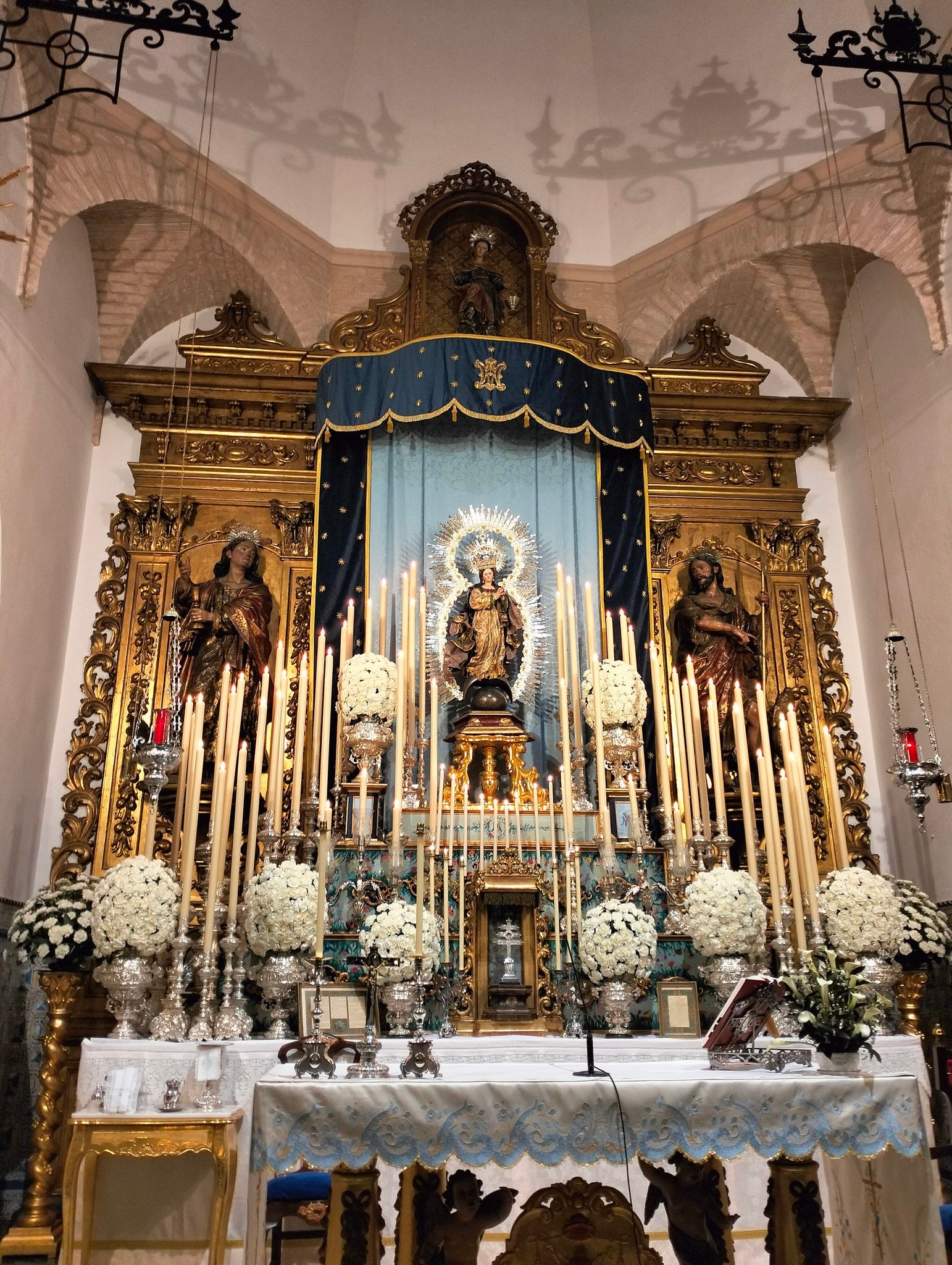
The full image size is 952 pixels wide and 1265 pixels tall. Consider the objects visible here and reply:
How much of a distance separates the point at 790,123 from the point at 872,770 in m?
5.39

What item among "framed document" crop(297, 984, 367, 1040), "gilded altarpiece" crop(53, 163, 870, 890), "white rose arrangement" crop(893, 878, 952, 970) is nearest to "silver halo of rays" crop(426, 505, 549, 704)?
"gilded altarpiece" crop(53, 163, 870, 890)

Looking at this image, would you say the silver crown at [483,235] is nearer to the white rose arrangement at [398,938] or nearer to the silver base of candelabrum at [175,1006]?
the white rose arrangement at [398,938]

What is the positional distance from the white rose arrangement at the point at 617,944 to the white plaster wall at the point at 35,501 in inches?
153

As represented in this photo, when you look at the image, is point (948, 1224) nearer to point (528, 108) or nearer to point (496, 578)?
point (496, 578)

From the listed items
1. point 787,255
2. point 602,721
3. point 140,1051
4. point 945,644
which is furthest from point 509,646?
point 787,255

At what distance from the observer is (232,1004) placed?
5.04m

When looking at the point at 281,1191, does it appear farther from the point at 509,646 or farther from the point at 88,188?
the point at 88,188

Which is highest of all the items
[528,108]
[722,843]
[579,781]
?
[528,108]

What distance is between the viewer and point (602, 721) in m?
6.03

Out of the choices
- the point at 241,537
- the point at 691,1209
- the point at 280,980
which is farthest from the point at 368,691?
the point at 691,1209

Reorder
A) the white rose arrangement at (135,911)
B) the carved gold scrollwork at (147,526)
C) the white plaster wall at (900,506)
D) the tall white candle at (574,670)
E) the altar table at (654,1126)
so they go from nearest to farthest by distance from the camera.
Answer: the altar table at (654,1126) → the white rose arrangement at (135,911) → the tall white candle at (574,670) → the white plaster wall at (900,506) → the carved gold scrollwork at (147,526)

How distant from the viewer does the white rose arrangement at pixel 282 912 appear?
5191mm

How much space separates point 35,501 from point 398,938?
437cm

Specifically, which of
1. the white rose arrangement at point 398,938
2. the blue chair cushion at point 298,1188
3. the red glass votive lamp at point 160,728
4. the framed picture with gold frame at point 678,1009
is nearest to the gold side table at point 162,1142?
the blue chair cushion at point 298,1188
